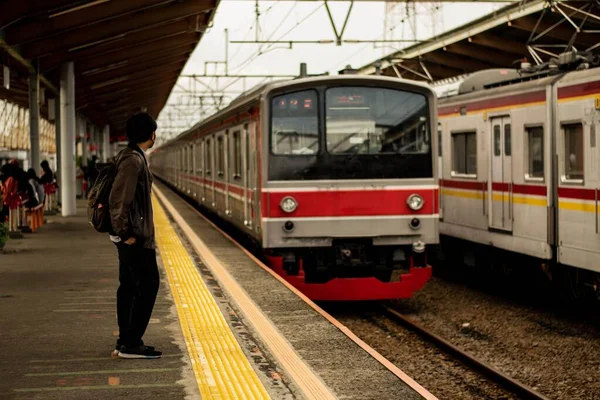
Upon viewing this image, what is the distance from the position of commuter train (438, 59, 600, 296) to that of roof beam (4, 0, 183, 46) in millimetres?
6198

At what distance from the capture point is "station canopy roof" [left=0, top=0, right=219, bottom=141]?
1770 cm

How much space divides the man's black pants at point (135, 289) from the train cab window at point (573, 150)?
5.91 metres

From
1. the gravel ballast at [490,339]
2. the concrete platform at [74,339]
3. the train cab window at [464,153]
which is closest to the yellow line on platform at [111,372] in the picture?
the concrete platform at [74,339]

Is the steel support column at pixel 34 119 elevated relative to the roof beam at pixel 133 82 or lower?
lower

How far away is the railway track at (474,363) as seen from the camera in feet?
25.3

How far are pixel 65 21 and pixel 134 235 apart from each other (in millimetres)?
12935

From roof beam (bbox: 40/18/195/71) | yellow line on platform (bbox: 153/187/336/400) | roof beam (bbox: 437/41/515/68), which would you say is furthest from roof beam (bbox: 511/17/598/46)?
yellow line on platform (bbox: 153/187/336/400)

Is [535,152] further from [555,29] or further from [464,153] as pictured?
[555,29]

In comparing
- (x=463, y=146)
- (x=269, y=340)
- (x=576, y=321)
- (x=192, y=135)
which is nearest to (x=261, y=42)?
(x=192, y=135)

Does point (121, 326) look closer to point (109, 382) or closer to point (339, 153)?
point (109, 382)

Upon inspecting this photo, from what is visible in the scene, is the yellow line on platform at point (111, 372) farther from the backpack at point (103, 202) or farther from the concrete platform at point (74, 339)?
the backpack at point (103, 202)

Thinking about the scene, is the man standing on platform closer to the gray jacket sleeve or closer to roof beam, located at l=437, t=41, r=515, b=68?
the gray jacket sleeve

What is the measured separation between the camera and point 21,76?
24031 millimetres

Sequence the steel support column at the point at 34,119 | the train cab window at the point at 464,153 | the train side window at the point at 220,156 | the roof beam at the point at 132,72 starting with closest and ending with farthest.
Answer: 1. the train cab window at the point at 464,153
2. the train side window at the point at 220,156
3. the steel support column at the point at 34,119
4. the roof beam at the point at 132,72
